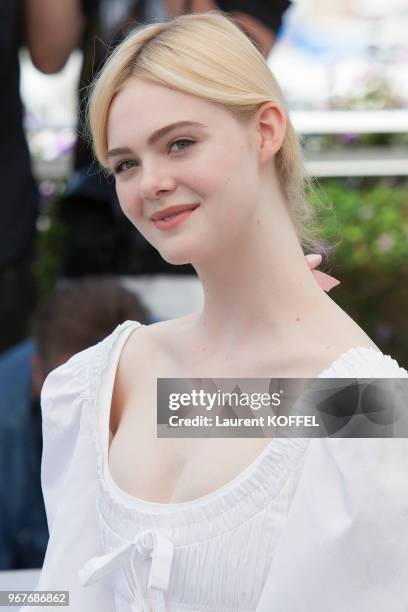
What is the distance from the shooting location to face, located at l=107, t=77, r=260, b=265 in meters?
1.06

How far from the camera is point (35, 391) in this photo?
7.32ft

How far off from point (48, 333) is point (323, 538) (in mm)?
1231

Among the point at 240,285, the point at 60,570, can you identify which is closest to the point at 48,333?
the point at 60,570

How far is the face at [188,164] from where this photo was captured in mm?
1063

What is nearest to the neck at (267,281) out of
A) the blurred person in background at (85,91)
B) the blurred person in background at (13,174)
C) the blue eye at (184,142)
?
the blue eye at (184,142)

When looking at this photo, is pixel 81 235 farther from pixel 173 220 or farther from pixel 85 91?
pixel 173 220

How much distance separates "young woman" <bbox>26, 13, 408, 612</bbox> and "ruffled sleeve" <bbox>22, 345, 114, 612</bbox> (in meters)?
0.04

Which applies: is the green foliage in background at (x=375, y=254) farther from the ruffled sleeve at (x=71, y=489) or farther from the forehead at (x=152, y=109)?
the forehead at (x=152, y=109)

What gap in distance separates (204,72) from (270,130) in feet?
0.35

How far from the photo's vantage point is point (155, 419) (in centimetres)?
121

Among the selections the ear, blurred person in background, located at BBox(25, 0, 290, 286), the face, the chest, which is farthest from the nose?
blurred person in background, located at BBox(25, 0, 290, 286)

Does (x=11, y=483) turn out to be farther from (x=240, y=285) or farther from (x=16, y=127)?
(x=240, y=285)

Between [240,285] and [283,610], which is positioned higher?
[240,285]

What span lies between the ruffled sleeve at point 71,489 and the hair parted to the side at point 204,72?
1.04 feet
